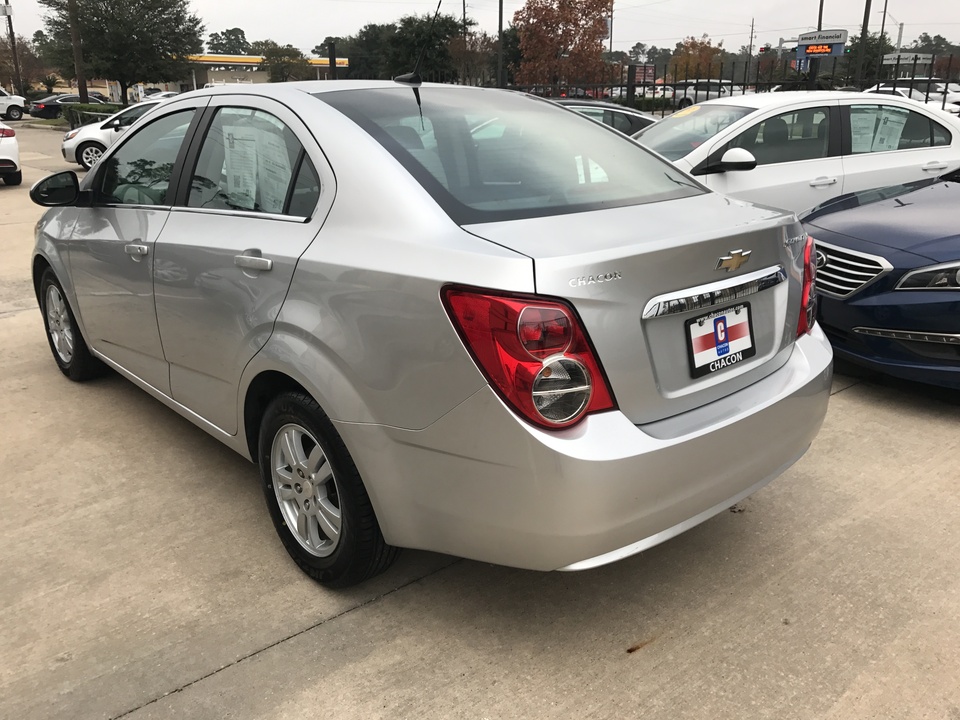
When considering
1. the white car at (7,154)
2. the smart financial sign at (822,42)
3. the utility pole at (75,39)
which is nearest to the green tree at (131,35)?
the utility pole at (75,39)

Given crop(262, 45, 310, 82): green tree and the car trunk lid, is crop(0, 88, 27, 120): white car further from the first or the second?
the car trunk lid

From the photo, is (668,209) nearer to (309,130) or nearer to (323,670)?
(309,130)

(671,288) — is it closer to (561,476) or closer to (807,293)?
(561,476)

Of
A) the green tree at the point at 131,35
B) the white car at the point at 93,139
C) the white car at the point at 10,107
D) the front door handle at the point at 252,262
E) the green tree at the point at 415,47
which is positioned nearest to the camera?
the front door handle at the point at 252,262

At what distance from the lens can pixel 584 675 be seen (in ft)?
7.49

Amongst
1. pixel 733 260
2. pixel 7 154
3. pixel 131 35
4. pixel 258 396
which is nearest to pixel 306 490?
pixel 258 396

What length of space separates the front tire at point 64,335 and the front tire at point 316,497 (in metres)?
2.12

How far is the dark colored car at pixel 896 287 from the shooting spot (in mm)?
3955

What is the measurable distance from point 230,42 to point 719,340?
475ft

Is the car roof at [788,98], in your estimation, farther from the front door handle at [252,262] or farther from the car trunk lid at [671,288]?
the front door handle at [252,262]

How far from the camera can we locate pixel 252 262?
2.61 metres

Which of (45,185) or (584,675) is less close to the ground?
(45,185)

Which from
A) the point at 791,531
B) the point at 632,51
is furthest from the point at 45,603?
the point at 632,51

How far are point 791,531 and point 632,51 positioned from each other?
345 ft
